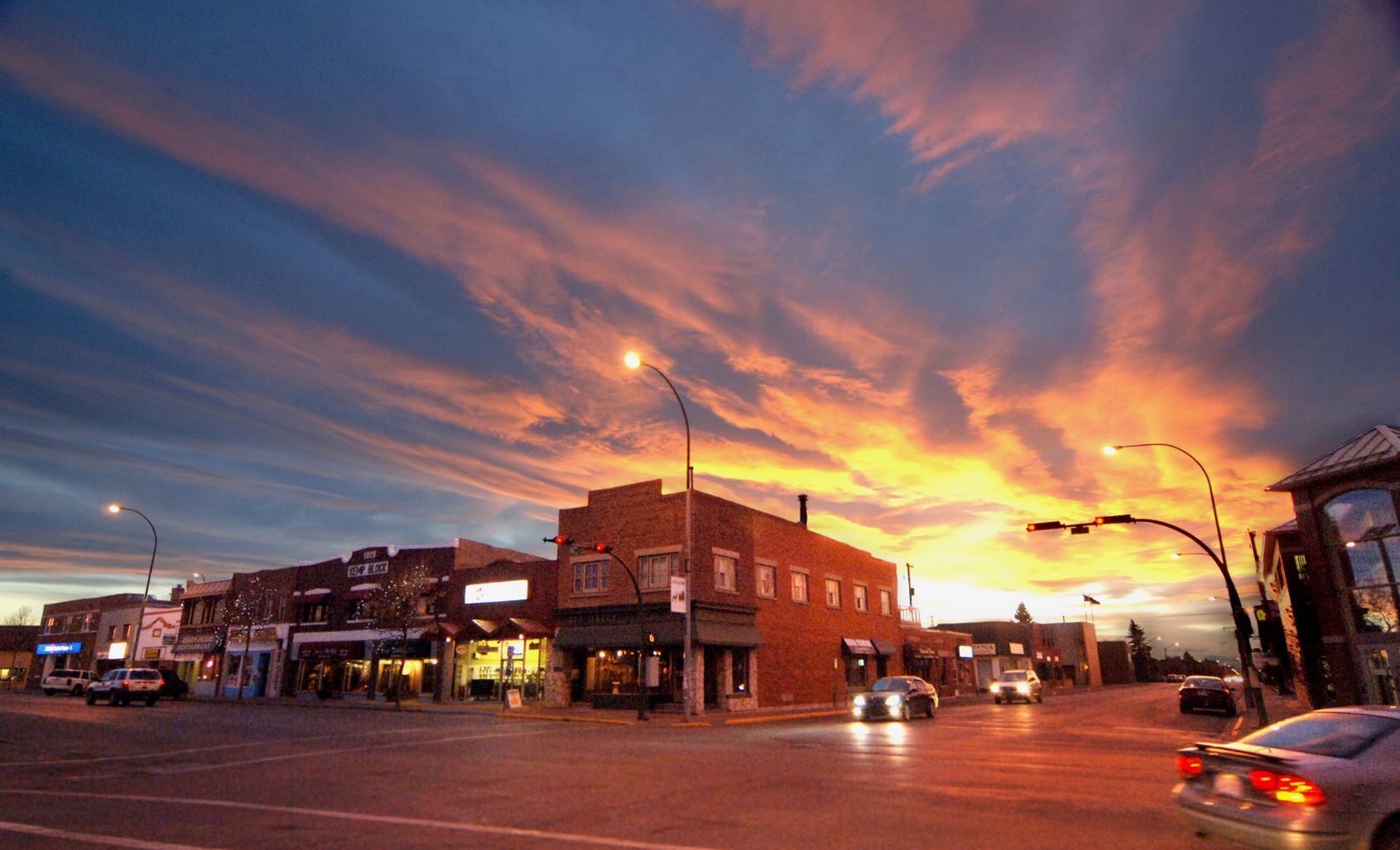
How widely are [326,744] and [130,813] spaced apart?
10.1 m

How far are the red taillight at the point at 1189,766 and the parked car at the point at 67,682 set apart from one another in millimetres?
66546

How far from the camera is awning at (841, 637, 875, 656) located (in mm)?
47094

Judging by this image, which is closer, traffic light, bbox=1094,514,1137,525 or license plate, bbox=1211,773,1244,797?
license plate, bbox=1211,773,1244,797

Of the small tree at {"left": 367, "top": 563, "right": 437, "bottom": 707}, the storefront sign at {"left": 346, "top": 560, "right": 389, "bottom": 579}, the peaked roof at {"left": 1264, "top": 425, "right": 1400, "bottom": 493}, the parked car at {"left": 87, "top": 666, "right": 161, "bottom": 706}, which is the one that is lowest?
the parked car at {"left": 87, "top": 666, "right": 161, "bottom": 706}

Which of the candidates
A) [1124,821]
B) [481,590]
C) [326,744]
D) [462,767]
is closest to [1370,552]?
[1124,821]

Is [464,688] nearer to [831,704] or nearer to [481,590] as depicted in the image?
[481,590]

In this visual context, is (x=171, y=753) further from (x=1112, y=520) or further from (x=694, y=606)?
(x=1112, y=520)

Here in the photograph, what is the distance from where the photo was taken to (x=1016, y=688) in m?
43.9

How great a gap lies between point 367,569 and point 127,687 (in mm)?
14852

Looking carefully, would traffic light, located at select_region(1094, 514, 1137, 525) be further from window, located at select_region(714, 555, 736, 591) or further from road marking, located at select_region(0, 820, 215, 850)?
road marking, located at select_region(0, 820, 215, 850)

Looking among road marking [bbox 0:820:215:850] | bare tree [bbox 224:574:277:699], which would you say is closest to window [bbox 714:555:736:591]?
road marking [bbox 0:820:215:850]

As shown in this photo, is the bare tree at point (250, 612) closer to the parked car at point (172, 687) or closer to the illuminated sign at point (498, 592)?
the parked car at point (172, 687)

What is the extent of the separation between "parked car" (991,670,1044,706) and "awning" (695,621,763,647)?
596 inches

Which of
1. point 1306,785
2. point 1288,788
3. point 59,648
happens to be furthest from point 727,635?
point 59,648
